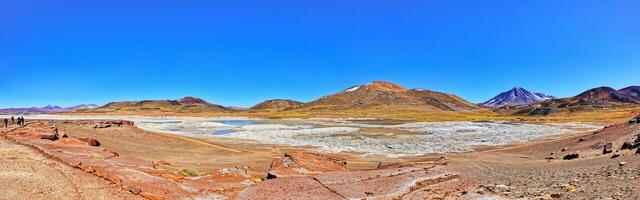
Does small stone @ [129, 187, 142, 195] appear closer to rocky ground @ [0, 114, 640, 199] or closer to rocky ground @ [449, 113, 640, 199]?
rocky ground @ [0, 114, 640, 199]

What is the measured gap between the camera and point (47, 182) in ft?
37.9

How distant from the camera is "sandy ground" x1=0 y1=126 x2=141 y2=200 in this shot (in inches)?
421

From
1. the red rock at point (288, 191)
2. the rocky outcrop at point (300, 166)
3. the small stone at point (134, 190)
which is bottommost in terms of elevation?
the red rock at point (288, 191)

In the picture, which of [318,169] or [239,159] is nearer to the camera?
[318,169]

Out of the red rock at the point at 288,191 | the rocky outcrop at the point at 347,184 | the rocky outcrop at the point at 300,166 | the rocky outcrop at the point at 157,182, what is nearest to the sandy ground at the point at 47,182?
the rocky outcrop at the point at 157,182

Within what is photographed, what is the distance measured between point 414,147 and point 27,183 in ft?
117

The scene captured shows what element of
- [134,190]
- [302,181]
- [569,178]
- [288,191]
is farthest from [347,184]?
[569,178]

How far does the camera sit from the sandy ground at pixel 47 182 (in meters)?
10.7

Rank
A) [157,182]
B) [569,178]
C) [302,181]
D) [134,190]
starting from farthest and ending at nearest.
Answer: [569,178], [302,181], [157,182], [134,190]

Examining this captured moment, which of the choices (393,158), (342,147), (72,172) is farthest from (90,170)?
(342,147)

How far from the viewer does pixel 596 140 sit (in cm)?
3259

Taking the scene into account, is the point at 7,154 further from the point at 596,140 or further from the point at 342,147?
the point at 596,140

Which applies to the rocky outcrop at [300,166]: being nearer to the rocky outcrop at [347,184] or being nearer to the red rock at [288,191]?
the rocky outcrop at [347,184]

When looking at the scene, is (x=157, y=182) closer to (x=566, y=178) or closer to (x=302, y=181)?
(x=302, y=181)
